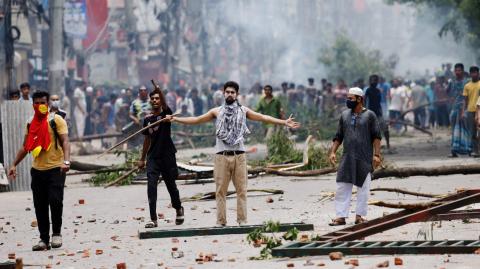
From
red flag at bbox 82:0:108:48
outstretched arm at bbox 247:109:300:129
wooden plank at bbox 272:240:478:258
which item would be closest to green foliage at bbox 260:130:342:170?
outstretched arm at bbox 247:109:300:129

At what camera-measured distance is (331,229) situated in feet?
38.8

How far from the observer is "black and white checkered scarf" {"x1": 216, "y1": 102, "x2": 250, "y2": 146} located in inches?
485

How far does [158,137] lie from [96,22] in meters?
37.0

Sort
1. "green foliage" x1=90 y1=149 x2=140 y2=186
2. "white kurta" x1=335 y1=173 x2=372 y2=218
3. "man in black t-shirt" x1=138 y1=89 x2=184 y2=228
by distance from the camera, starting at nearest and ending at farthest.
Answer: "white kurta" x1=335 y1=173 x2=372 y2=218 < "man in black t-shirt" x1=138 y1=89 x2=184 y2=228 < "green foliage" x1=90 y1=149 x2=140 y2=186

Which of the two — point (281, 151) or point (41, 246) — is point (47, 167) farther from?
point (281, 151)

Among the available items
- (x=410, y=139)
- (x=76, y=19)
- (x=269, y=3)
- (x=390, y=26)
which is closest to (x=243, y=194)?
(x=410, y=139)

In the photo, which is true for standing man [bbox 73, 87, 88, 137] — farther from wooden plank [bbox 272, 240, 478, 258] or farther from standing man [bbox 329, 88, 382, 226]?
wooden plank [bbox 272, 240, 478, 258]

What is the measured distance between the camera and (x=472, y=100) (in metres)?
20.4

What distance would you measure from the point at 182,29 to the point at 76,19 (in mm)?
21421

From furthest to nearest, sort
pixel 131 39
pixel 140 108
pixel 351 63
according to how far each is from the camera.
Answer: pixel 351 63 → pixel 131 39 → pixel 140 108

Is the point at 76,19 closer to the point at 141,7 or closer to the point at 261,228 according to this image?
the point at 141,7

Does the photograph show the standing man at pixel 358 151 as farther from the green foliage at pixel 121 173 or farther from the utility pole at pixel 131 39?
the utility pole at pixel 131 39

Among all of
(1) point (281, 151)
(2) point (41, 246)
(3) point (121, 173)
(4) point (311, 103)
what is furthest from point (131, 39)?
(2) point (41, 246)

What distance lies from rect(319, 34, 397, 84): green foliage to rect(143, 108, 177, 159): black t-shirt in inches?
1839
